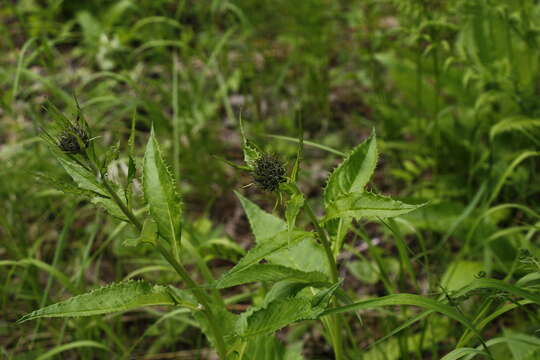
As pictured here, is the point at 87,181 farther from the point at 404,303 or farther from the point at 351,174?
the point at 404,303

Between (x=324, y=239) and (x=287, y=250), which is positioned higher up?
(x=324, y=239)

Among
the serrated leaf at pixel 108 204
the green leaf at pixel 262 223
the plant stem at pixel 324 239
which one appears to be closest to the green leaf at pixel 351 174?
the plant stem at pixel 324 239

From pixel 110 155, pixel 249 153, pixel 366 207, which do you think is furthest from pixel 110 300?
pixel 366 207

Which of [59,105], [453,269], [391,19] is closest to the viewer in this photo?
[453,269]

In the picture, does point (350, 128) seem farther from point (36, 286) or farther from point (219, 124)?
point (36, 286)

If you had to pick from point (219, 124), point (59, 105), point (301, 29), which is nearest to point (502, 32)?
point (301, 29)

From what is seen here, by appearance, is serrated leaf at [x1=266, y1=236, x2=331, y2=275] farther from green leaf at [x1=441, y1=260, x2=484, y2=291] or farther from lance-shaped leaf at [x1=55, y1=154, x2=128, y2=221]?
green leaf at [x1=441, y1=260, x2=484, y2=291]
